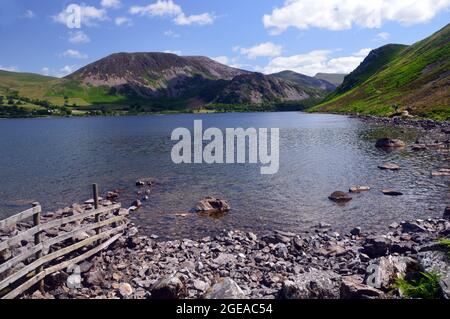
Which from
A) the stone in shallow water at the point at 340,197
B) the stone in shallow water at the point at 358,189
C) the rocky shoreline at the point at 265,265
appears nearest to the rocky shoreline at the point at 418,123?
the stone in shallow water at the point at 358,189

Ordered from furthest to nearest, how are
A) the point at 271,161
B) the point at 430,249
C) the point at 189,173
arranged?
the point at 271,161, the point at 189,173, the point at 430,249

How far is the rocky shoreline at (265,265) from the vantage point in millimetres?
16562

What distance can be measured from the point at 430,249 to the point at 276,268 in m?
8.10

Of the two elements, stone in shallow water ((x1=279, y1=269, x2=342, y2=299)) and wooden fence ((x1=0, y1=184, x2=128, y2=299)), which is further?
wooden fence ((x1=0, y1=184, x2=128, y2=299))

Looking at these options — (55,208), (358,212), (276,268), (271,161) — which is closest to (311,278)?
(276,268)

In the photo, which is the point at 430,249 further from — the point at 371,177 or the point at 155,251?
the point at 371,177

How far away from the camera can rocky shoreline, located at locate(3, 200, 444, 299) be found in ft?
54.3

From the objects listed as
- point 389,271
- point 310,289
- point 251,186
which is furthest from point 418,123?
point 310,289

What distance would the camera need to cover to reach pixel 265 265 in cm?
2194

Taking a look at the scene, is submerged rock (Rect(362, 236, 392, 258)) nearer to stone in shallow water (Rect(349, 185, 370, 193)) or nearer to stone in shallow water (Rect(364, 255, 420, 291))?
stone in shallow water (Rect(364, 255, 420, 291))

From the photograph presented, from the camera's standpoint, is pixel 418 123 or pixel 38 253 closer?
pixel 38 253

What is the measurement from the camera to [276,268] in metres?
21.4

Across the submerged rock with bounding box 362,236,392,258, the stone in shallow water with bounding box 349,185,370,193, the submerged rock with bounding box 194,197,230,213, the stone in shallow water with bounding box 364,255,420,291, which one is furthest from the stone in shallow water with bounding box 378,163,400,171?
the stone in shallow water with bounding box 364,255,420,291

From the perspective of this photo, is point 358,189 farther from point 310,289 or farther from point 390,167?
point 310,289
